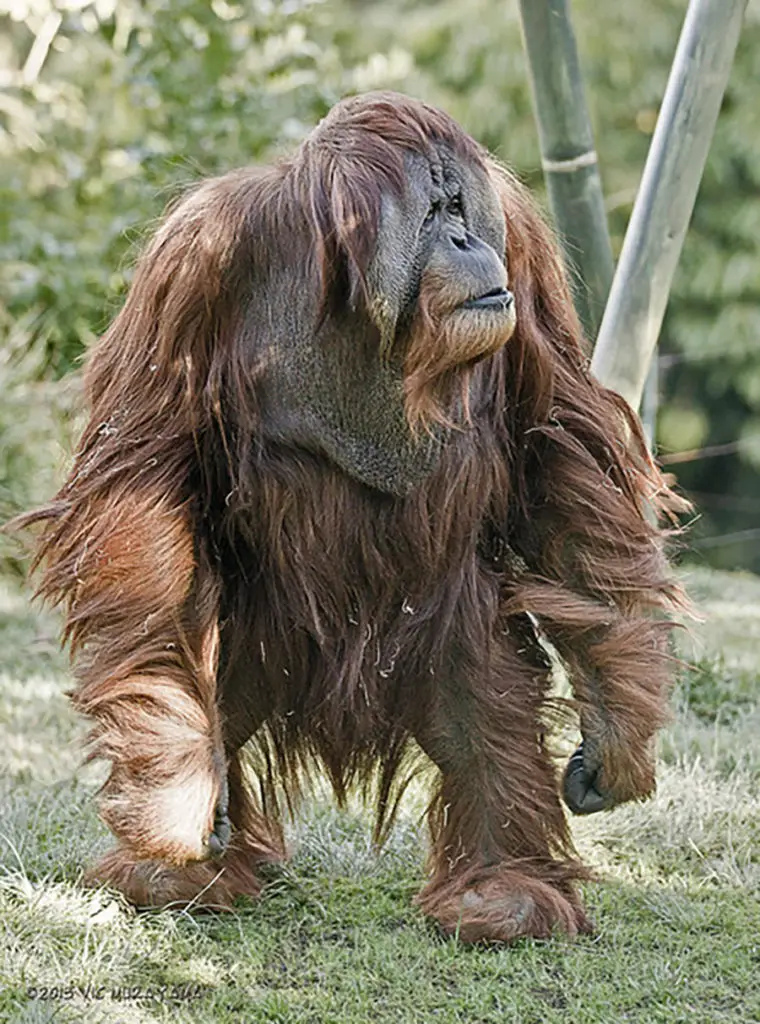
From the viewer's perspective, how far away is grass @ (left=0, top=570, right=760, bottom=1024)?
2.21m

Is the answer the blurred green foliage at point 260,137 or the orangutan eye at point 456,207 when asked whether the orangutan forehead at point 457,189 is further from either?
the blurred green foliage at point 260,137

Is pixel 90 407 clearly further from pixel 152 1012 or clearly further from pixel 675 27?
pixel 675 27

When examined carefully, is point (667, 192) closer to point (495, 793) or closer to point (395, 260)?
point (395, 260)

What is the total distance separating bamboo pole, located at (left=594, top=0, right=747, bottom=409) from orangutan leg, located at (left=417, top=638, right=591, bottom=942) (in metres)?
1.04

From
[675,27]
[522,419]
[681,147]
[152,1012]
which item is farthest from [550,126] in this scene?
[675,27]

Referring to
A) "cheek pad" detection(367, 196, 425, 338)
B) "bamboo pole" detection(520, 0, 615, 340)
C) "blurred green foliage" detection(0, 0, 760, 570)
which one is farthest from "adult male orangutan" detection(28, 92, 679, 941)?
"bamboo pole" detection(520, 0, 615, 340)

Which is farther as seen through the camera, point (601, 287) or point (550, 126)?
point (601, 287)

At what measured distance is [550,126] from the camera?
337 centimetres

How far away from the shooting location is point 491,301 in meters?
2.25

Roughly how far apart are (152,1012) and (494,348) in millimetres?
1046

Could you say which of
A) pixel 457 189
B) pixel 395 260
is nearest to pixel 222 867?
pixel 395 260

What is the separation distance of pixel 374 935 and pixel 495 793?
294 mm

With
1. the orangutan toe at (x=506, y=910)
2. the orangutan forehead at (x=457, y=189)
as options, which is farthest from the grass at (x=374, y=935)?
the orangutan forehead at (x=457, y=189)

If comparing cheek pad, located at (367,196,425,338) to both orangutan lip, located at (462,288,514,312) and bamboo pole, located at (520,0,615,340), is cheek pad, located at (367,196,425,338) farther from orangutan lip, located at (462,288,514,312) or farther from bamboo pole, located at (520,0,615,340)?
bamboo pole, located at (520,0,615,340)
